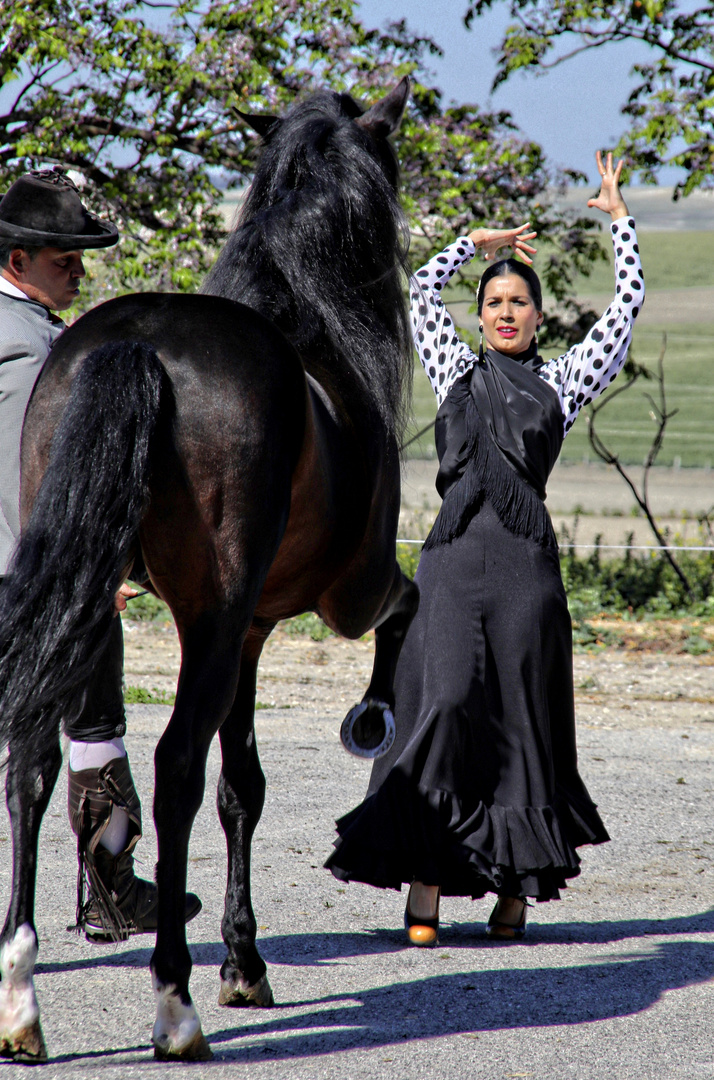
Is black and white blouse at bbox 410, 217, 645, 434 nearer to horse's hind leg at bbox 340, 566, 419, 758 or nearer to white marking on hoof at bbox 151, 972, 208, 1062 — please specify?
horse's hind leg at bbox 340, 566, 419, 758

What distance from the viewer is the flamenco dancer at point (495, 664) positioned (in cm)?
349

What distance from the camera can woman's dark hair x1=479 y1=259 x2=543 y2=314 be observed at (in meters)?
3.76

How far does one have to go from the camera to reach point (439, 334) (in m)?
3.95

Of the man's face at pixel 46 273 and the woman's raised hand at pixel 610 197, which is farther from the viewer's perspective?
the woman's raised hand at pixel 610 197

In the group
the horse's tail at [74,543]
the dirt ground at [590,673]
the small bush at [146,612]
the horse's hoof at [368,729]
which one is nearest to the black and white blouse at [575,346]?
the horse's hoof at [368,729]

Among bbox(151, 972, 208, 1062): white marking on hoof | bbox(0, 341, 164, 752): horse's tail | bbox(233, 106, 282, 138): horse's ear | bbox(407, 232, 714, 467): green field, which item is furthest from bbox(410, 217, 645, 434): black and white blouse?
bbox(151, 972, 208, 1062): white marking on hoof

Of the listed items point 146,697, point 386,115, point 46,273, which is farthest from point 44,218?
point 146,697

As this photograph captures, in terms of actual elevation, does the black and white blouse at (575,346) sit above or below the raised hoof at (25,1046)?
above

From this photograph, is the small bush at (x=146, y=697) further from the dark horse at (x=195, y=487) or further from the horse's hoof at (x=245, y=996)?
the dark horse at (x=195, y=487)

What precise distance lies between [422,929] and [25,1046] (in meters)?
1.46

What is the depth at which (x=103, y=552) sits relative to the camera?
2264 mm

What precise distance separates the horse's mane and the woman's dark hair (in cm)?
88

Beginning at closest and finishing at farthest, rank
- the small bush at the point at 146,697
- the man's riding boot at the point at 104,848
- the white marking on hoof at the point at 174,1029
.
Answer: the white marking on hoof at the point at 174,1029, the man's riding boot at the point at 104,848, the small bush at the point at 146,697

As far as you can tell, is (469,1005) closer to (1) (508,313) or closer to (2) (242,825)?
(2) (242,825)
